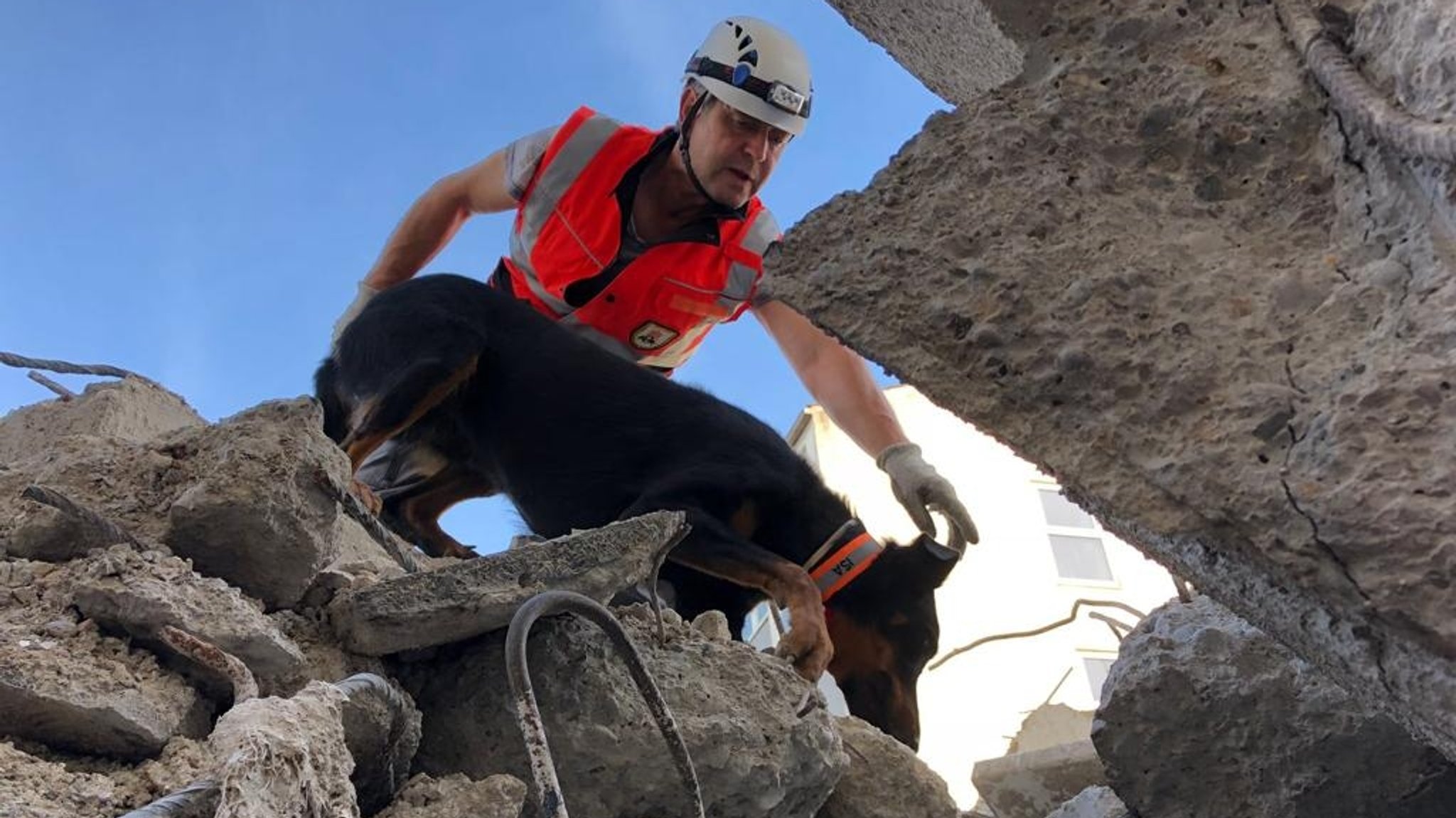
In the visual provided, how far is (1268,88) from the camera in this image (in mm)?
1876

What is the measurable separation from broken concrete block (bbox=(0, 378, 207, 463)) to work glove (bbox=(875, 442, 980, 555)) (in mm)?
2322

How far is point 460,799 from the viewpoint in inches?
67.7

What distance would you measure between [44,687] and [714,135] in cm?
318

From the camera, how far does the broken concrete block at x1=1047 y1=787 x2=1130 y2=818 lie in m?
2.63

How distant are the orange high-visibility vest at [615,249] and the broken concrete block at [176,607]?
264 cm

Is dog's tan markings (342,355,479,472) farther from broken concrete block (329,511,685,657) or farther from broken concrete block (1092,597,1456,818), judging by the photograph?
broken concrete block (1092,597,1456,818)

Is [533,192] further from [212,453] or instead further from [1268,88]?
[1268,88]

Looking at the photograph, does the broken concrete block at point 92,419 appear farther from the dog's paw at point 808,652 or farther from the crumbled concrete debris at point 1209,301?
the crumbled concrete debris at point 1209,301

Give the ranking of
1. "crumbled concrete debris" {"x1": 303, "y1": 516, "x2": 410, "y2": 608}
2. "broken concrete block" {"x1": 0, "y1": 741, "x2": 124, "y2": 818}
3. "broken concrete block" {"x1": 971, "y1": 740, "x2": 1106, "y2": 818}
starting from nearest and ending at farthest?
"broken concrete block" {"x1": 0, "y1": 741, "x2": 124, "y2": 818} → "crumbled concrete debris" {"x1": 303, "y1": 516, "x2": 410, "y2": 608} → "broken concrete block" {"x1": 971, "y1": 740, "x2": 1106, "y2": 818}

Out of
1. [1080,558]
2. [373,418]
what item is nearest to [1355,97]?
[373,418]

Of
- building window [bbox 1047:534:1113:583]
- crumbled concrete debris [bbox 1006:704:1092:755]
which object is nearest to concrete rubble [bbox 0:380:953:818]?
crumbled concrete debris [bbox 1006:704:1092:755]

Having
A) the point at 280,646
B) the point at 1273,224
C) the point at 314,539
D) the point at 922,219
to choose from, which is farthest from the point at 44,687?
the point at 1273,224

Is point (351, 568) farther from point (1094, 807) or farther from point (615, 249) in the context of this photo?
point (615, 249)

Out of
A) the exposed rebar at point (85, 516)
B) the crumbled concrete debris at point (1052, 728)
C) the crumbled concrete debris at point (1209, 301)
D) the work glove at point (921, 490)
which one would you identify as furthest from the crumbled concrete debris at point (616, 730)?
the crumbled concrete debris at point (1052, 728)
